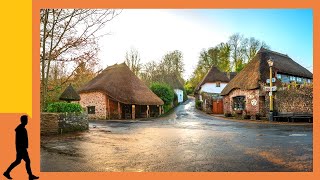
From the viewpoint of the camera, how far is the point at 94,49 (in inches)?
342

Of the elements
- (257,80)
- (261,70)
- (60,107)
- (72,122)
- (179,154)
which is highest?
(261,70)

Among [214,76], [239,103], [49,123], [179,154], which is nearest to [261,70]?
[239,103]

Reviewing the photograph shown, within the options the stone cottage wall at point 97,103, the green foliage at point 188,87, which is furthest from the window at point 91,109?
the green foliage at point 188,87

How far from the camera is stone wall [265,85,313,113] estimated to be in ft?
52.5

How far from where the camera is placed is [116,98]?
23328 mm

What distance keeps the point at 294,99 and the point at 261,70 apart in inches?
163

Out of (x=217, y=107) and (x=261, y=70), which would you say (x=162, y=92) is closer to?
(x=217, y=107)

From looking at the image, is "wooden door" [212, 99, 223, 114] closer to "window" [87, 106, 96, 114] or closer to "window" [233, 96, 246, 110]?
"window" [233, 96, 246, 110]

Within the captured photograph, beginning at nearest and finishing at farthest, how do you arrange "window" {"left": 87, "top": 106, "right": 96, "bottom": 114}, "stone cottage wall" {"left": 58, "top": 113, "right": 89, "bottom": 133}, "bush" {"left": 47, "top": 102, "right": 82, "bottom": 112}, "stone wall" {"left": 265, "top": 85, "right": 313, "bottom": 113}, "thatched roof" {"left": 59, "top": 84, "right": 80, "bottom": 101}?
"stone cottage wall" {"left": 58, "top": 113, "right": 89, "bottom": 133} < "bush" {"left": 47, "top": 102, "right": 82, "bottom": 112} < "stone wall" {"left": 265, "top": 85, "right": 313, "bottom": 113} < "thatched roof" {"left": 59, "top": 84, "right": 80, "bottom": 101} < "window" {"left": 87, "top": 106, "right": 96, "bottom": 114}

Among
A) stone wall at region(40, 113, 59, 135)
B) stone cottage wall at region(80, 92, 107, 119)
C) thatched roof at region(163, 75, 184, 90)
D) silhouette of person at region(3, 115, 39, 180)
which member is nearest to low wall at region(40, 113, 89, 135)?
stone wall at region(40, 113, 59, 135)

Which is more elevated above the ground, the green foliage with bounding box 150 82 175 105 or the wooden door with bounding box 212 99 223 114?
the green foliage with bounding box 150 82 175 105

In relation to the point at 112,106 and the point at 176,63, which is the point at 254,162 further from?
the point at 176,63
